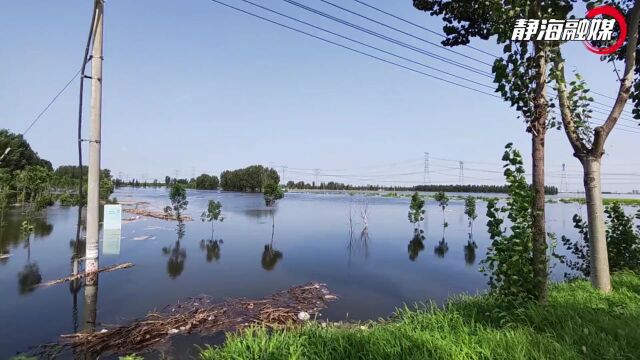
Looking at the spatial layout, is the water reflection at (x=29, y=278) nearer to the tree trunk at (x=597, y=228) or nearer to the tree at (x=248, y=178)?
the tree trunk at (x=597, y=228)

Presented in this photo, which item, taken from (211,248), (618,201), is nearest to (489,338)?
(618,201)

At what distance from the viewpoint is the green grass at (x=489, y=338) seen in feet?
11.9

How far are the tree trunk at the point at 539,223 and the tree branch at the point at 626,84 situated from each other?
1752mm

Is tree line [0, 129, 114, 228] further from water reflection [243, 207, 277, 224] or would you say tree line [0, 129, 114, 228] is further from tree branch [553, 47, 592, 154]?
water reflection [243, 207, 277, 224]

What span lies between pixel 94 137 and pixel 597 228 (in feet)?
28.8

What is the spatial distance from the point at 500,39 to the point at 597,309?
12.8 feet

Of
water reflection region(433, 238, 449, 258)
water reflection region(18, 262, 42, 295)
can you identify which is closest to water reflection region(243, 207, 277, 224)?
water reflection region(433, 238, 449, 258)

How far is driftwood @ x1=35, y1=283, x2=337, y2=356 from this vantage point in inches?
244

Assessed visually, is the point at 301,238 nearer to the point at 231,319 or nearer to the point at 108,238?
the point at 108,238

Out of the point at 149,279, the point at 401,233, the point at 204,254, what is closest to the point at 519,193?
the point at 149,279

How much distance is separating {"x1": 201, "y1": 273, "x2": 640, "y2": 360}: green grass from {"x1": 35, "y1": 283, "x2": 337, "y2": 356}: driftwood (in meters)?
1.61

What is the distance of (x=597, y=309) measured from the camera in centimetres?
484

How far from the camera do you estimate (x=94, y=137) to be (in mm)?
6273

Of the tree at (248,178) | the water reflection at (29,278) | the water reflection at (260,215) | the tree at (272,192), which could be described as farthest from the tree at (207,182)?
the water reflection at (29,278)
